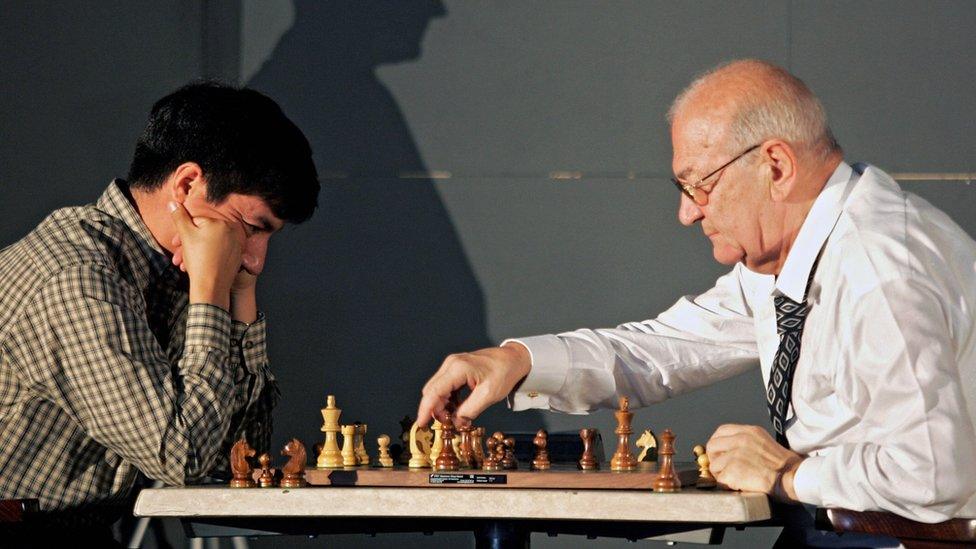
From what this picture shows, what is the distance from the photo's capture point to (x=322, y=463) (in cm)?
268

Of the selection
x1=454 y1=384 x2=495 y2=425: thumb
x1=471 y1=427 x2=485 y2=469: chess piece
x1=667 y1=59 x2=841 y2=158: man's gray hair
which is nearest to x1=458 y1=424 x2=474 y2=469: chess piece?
x1=471 y1=427 x2=485 y2=469: chess piece

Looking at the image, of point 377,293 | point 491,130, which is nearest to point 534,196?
point 491,130

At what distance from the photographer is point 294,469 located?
2.39 metres

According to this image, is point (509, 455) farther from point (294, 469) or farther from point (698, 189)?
point (698, 189)

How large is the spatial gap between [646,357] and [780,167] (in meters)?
0.62

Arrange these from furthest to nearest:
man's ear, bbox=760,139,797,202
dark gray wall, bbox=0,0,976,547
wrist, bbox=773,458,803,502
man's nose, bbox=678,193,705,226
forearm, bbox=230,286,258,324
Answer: dark gray wall, bbox=0,0,976,547, forearm, bbox=230,286,258,324, man's nose, bbox=678,193,705,226, man's ear, bbox=760,139,797,202, wrist, bbox=773,458,803,502

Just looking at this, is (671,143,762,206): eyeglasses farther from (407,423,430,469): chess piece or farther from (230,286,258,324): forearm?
(230,286,258,324): forearm

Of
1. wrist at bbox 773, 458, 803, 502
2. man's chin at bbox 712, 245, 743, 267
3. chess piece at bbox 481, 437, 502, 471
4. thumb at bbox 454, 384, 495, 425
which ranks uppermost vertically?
man's chin at bbox 712, 245, 743, 267

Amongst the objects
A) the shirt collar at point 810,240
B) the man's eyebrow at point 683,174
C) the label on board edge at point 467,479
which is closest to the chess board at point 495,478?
the label on board edge at point 467,479

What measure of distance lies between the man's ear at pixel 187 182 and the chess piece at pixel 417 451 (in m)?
0.72

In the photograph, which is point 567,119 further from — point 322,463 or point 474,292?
point 322,463

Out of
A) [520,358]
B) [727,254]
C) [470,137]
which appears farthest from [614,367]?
[470,137]

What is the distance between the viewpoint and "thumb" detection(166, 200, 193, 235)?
2.86m

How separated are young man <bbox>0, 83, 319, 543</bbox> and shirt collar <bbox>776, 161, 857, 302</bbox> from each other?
108 cm
